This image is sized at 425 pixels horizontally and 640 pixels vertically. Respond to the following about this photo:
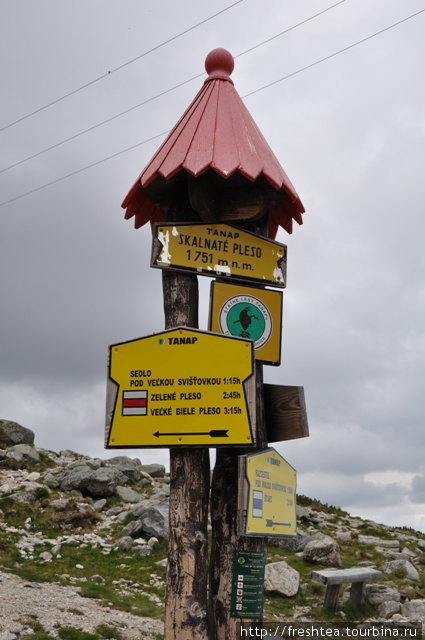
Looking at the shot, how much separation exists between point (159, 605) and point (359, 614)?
12.0 feet

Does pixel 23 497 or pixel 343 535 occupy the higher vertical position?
pixel 23 497

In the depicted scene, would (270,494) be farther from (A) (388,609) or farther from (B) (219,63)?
(A) (388,609)

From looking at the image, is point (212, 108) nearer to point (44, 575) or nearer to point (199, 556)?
point (199, 556)

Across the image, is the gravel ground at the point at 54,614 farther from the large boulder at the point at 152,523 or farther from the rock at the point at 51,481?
the rock at the point at 51,481

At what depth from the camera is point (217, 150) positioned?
21.3 ft

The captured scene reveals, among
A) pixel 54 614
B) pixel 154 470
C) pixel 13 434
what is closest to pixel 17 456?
pixel 13 434

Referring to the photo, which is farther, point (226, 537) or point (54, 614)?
point (54, 614)

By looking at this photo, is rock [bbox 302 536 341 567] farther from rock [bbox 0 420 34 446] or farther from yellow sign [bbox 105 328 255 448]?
rock [bbox 0 420 34 446]

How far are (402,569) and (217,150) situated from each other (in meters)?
11.6

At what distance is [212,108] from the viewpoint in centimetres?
707

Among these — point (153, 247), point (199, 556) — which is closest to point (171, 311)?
point (153, 247)

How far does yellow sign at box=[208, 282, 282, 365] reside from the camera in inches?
248

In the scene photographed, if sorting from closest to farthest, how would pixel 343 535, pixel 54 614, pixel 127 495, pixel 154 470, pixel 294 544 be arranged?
pixel 54 614 < pixel 294 544 < pixel 343 535 < pixel 127 495 < pixel 154 470

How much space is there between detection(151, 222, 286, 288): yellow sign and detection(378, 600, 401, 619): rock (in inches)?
317
